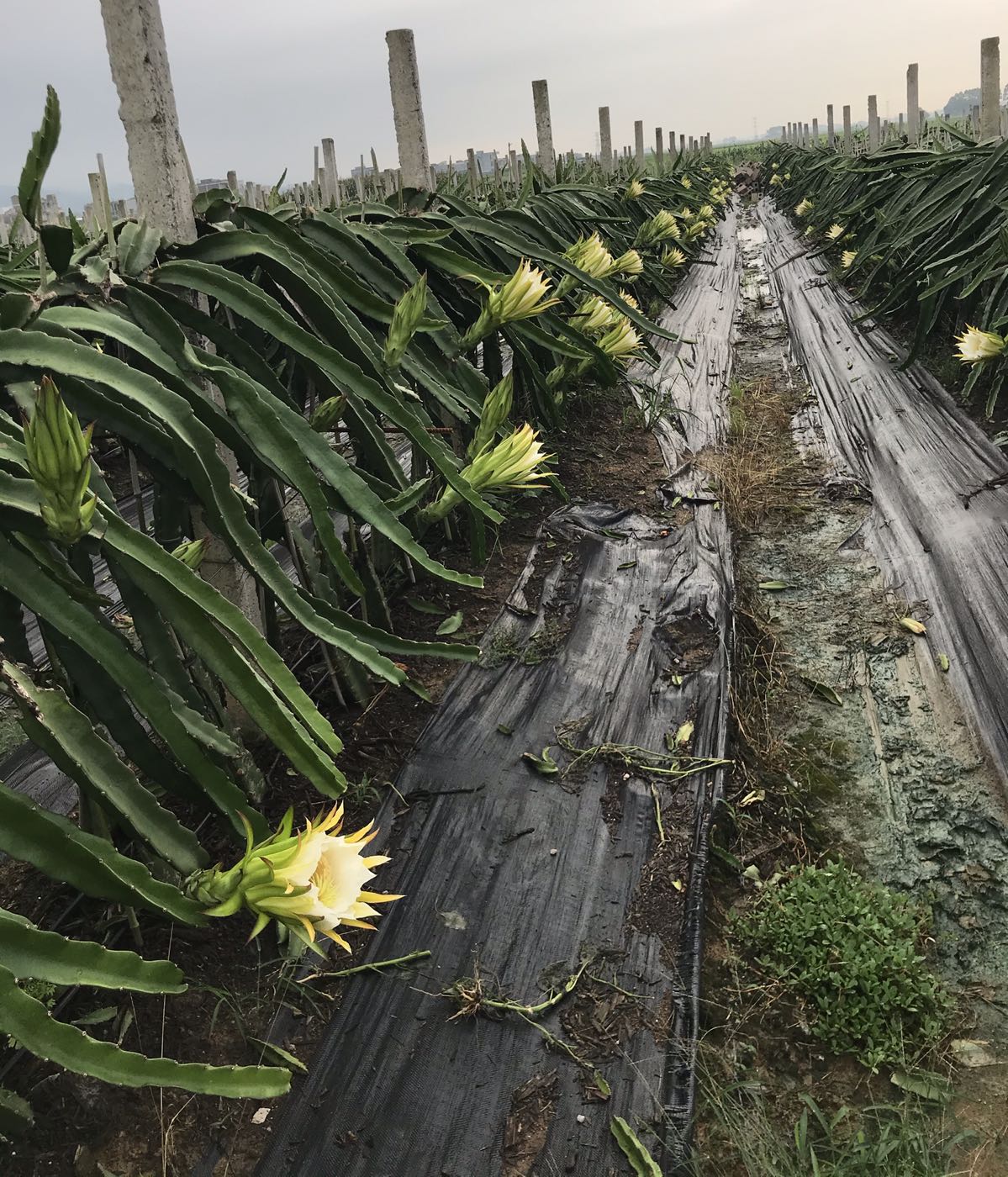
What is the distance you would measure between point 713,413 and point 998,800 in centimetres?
170

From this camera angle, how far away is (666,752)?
1246 mm

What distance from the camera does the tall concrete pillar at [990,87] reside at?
460cm

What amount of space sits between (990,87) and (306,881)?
19.4ft

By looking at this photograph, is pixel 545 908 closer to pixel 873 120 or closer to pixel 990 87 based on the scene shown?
pixel 990 87

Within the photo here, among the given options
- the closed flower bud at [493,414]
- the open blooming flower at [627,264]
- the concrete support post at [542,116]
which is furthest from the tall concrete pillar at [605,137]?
the closed flower bud at [493,414]

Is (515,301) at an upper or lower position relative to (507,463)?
upper

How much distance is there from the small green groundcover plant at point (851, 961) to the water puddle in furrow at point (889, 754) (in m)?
0.05

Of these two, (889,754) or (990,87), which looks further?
(990,87)

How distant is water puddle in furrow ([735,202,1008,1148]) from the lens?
988 millimetres

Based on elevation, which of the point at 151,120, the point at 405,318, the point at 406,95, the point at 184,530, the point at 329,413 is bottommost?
the point at 184,530

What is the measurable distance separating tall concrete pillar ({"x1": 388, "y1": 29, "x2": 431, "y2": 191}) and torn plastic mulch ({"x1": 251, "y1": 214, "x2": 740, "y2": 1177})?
109 centimetres

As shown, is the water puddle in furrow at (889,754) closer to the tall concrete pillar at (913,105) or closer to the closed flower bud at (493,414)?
the closed flower bud at (493,414)

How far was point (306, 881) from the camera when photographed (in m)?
0.62

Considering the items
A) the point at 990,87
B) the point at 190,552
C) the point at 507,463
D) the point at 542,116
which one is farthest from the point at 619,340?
the point at 990,87
